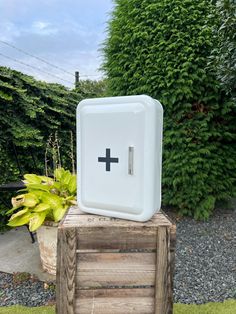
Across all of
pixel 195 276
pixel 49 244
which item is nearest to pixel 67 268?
pixel 49 244

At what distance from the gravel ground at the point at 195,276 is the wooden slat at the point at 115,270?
80 centimetres

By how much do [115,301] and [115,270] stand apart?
14 centimetres

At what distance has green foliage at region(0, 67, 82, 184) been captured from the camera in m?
3.05

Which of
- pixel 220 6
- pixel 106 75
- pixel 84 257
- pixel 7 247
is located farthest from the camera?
pixel 106 75

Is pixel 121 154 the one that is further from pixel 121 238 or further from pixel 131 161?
pixel 121 238

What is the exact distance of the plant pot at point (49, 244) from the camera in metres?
2.04

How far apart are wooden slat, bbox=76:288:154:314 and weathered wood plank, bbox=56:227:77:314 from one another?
0.04 m

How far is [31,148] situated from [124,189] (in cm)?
241

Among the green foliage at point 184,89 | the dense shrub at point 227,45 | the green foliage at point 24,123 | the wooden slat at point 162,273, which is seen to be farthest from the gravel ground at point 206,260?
the green foliage at point 24,123

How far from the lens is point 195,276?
216 cm

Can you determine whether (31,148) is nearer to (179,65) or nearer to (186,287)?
(179,65)

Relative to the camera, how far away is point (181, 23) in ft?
9.75

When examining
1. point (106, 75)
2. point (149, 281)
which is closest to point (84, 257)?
point (149, 281)

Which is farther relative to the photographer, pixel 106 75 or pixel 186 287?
pixel 106 75
